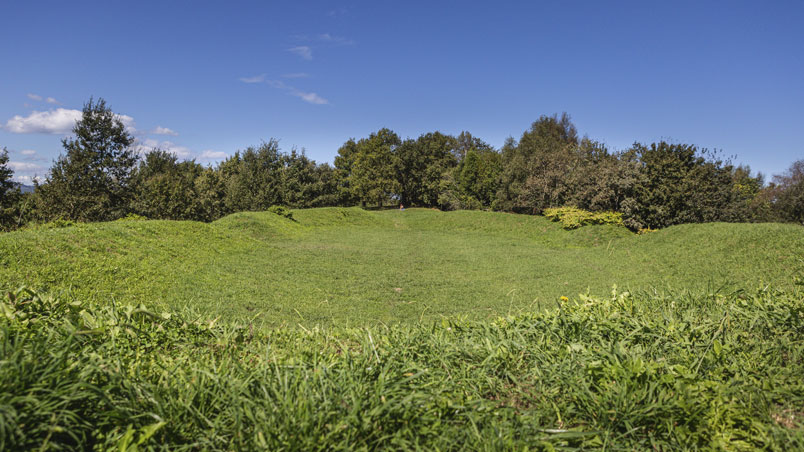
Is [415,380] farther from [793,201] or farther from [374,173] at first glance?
[374,173]

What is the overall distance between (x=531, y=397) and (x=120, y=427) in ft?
4.61

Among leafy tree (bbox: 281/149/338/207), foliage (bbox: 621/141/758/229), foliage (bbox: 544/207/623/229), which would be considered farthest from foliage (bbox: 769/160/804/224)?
leafy tree (bbox: 281/149/338/207)

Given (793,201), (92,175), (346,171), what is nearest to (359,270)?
(92,175)

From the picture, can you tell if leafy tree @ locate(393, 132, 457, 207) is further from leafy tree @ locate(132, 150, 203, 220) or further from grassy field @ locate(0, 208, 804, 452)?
grassy field @ locate(0, 208, 804, 452)

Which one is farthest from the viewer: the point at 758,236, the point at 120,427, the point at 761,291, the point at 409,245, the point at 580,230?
the point at 580,230

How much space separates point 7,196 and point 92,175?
14.1 feet

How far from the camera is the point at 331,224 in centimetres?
2331

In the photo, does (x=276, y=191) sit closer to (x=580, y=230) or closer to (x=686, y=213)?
(x=580, y=230)

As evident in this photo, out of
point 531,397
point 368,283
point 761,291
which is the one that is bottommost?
point 368,283

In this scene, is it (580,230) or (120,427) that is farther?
(580,230)

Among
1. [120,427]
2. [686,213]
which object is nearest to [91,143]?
[120,427]

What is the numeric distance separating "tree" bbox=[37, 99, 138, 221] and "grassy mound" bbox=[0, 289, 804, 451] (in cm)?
2188

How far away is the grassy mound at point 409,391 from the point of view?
1.09 metres

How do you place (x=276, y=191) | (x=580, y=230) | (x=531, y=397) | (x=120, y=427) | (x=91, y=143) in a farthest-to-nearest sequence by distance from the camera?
(x=276, y=191)
(x=91, y=143)
(x=580, y=230)
(x=531, y=397)
(x=120, y=427)
